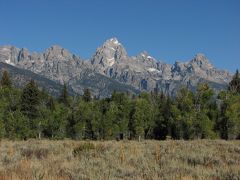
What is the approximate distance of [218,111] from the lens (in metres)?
65.6

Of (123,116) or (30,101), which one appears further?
(123,116)

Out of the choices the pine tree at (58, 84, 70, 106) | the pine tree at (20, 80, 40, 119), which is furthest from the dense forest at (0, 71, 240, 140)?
the pine tree at (58, 84, 70, 106)

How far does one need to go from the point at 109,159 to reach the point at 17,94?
59.5 meters

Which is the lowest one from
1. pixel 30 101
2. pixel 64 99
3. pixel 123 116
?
pixel 123 116

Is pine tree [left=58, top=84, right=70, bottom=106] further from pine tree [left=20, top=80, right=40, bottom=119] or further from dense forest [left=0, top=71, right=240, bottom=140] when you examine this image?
pine tree [left=20, top=80, right=40, bottom=119]

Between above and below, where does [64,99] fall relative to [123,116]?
above

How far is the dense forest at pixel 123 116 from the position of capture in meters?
61.4

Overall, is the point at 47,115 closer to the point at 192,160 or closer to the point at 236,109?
the point at 236,109

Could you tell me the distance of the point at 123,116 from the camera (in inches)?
2889

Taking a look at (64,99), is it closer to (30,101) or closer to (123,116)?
(30,101)

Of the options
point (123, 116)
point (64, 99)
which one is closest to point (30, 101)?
point (123, 116)

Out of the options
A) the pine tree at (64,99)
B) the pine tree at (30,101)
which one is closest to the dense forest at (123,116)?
the pine tree at (30,101)

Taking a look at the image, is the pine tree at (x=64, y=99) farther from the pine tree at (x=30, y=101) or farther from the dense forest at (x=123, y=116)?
the pine tree at (x=30, y=101)

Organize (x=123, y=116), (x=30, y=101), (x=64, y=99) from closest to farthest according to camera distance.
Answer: (x=30, y=101) < (x=123, y=116) < (x=64, y=99)
